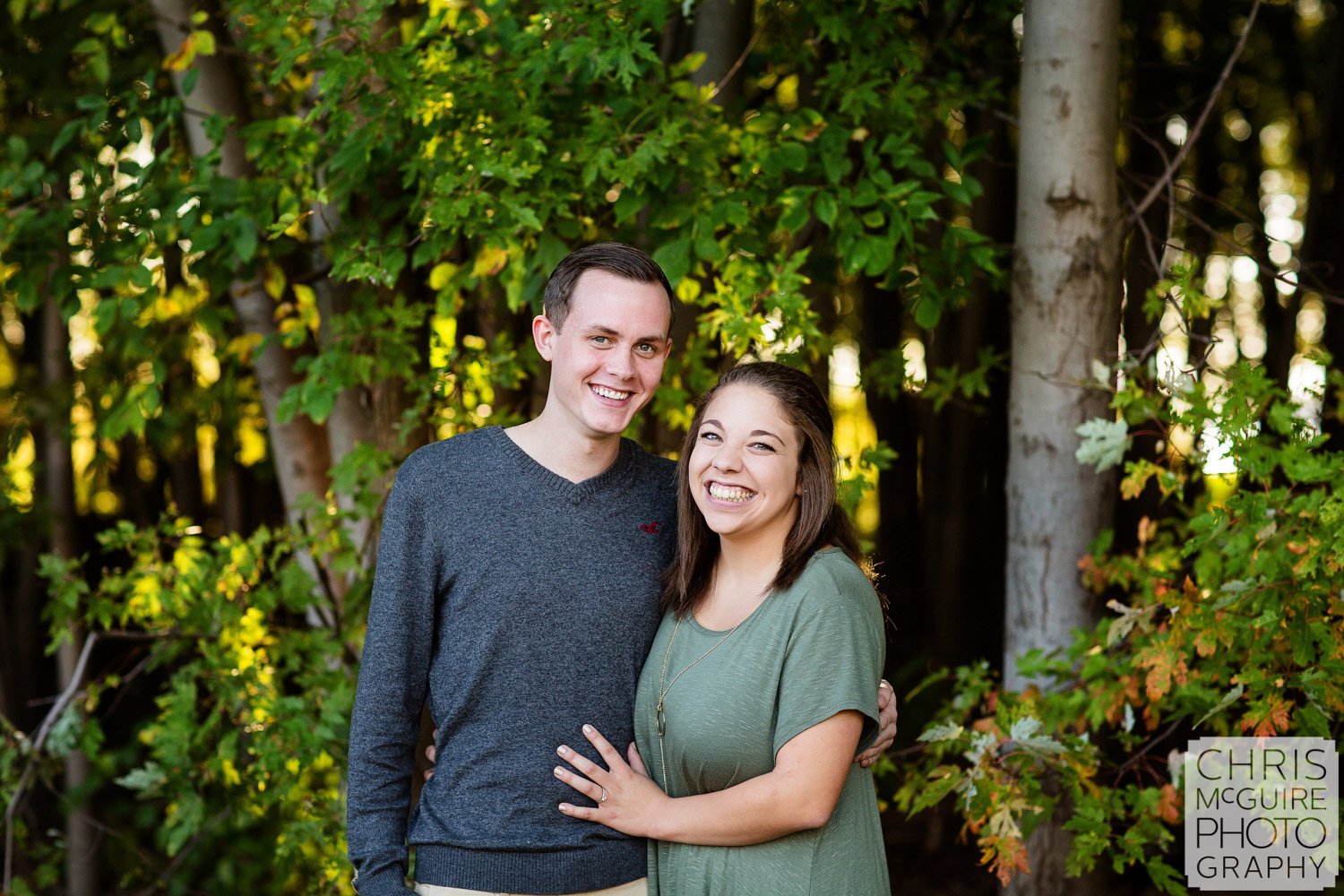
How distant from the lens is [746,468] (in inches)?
81.9

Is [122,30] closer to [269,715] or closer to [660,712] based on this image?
[269,715]

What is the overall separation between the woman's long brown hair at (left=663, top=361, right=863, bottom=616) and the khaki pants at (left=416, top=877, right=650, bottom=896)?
0.47m

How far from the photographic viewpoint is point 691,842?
2016mm

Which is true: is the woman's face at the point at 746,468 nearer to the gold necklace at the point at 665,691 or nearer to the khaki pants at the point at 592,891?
the gold necklace at the point at 665,691

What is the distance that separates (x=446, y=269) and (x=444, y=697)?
1390 mm

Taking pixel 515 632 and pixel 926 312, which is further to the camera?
pixel 926 312

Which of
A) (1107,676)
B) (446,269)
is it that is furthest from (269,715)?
(1107,676)

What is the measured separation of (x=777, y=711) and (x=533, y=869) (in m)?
0.50

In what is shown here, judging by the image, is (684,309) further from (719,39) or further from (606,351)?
(606,351)

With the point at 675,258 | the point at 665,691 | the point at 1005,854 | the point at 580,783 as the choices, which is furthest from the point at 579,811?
the point at 675,258

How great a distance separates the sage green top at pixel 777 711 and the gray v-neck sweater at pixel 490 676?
4.9 inches

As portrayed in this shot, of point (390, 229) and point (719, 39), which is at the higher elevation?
point (719, 39)

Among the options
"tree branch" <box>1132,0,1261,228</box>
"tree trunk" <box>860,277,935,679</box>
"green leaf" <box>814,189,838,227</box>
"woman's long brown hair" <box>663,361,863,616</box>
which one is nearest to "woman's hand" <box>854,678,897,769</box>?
"woman's long brown hair" <box>663,361,863,616</box>

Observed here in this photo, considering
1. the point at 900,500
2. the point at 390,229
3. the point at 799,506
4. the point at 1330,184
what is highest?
the point at 1330,184
